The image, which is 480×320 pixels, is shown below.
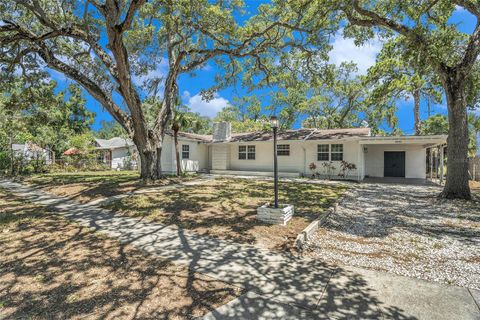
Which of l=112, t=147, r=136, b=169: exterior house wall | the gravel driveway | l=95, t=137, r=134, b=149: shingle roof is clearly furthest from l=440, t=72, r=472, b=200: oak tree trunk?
l=95, t=137, r=134, b=149: shingle roof

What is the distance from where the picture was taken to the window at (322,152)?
55.2ft

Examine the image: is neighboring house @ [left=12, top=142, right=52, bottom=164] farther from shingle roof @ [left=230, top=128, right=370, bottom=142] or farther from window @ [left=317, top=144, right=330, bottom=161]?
window @ [left=317, top=144, right=330, bottom=161]

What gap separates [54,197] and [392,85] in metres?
17.0

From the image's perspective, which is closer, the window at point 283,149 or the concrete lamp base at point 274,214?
the concrete lamp base at point 274,214

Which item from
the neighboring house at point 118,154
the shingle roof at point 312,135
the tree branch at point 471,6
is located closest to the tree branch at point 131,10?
the tree branch at point 471,6

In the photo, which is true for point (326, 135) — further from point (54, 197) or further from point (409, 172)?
point (54, 197)

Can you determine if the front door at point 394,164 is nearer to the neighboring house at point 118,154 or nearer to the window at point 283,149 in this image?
the window at point 283,149

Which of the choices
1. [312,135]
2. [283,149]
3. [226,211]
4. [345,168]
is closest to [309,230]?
[226,211]

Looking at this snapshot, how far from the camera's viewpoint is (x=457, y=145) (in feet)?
29.7

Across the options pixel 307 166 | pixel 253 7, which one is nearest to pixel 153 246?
pixel 253 7

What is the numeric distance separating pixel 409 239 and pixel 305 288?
330cm

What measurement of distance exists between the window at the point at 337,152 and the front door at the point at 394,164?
385 cm

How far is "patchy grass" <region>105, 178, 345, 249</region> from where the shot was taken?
5.24 m

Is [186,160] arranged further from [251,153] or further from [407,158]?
[407,158]
